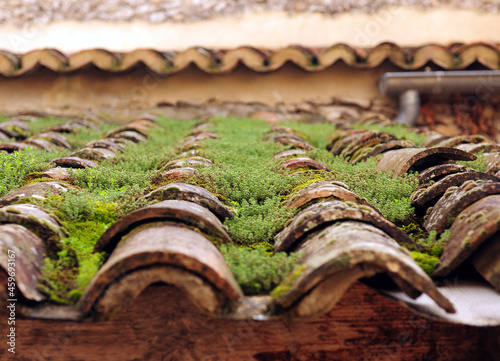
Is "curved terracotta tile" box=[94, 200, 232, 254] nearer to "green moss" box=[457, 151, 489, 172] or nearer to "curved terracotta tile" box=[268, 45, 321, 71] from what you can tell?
"green moss" box=[457, 151, 489, 172]

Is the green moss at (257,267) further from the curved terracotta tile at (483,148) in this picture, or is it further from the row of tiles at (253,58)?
the row of tiles at (253,58)

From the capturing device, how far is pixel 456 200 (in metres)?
2.23

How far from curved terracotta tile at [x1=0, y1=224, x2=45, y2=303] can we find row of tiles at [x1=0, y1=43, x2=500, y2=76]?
5046 mm

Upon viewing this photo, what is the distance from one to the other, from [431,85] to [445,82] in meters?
0.19

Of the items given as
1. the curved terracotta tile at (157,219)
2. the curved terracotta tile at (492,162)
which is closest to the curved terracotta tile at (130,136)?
the curved terracotta tile at (157,219)

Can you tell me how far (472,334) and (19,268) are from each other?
1900 mm

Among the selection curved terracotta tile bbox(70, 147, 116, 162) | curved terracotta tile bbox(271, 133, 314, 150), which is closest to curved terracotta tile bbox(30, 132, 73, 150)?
curved terracotta tile bbox(70, 147, 116, 162)

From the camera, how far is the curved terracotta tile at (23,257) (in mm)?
1619

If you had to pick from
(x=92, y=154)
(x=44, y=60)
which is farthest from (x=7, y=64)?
(x=92, y=154)

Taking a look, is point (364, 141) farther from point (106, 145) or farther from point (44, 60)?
point (44, 60)

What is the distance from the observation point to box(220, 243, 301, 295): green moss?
1.77m

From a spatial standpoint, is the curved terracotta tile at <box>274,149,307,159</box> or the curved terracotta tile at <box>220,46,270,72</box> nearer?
the curved terracotta tile at <box>274,149,307,159</box>

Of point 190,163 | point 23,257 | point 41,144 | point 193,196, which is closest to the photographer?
point 23,257

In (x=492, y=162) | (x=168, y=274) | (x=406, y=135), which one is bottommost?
(x=168, y=274)
